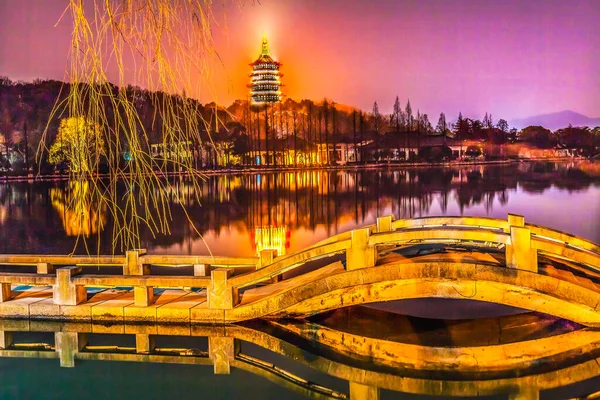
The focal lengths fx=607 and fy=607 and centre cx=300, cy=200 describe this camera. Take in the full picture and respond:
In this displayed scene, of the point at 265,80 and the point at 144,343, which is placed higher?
the point at 265,80

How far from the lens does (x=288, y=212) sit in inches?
819

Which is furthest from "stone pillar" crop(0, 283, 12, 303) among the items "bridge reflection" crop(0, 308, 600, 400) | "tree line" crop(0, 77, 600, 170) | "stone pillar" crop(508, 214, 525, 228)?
"tree line" crop(0, 77, 600, 170)

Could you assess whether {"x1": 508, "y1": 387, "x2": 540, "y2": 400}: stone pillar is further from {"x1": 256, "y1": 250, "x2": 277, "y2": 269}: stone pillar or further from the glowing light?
the glowing light

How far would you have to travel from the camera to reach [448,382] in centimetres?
461

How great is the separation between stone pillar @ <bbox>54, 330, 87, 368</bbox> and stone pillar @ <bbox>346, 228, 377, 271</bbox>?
251 cm

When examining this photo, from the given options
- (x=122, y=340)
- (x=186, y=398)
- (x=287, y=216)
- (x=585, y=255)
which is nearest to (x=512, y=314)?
(x=585, y=255)

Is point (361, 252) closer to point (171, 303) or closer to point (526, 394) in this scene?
point (526, 394)

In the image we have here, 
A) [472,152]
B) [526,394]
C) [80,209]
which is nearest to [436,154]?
[472,152]

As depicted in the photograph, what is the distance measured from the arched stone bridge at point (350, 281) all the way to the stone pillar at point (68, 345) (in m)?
0.22

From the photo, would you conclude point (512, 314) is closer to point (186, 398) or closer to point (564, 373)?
point (564, 373)

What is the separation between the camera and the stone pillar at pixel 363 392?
4.48 meters

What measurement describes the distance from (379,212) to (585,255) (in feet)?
51.2

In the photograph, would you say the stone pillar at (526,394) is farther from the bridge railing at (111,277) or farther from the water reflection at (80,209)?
the water reflection at (80,209)

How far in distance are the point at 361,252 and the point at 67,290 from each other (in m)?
2.82
